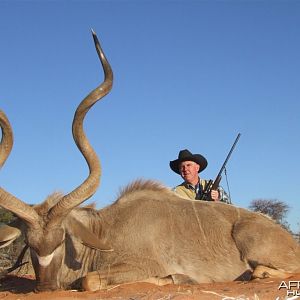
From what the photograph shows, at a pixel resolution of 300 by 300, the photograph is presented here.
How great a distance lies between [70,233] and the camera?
5453 millimetres

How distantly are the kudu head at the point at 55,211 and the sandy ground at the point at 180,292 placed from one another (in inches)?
11.0

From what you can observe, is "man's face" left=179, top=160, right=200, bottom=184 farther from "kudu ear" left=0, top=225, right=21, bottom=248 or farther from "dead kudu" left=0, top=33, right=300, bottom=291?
"kudu ear" left=0, top=225, right=21, bottom=248

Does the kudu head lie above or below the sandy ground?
above

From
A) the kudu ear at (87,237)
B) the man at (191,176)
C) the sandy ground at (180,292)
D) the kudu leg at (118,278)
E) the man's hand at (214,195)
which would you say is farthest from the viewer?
the man at (191,176)

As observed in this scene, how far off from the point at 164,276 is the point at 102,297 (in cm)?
103

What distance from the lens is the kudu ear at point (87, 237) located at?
5254 mm

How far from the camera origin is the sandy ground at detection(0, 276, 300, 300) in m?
3.96

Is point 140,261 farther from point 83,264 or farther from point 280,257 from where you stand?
point 280,257

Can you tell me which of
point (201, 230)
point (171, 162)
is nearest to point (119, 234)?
point (201, 230)

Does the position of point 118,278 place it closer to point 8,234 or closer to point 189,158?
point 8,234

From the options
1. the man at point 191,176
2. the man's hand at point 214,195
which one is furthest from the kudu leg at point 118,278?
the man at point 191,176

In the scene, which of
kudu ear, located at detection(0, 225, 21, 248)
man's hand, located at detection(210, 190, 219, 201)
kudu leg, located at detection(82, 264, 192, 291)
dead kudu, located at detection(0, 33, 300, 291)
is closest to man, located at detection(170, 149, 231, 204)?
man's hand, located at detection(210, 190, 219, 201)

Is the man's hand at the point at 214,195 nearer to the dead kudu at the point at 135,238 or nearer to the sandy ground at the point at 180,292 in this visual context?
the dead kudu at the point at 135,238

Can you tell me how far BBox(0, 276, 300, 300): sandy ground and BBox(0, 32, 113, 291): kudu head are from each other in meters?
0.28
